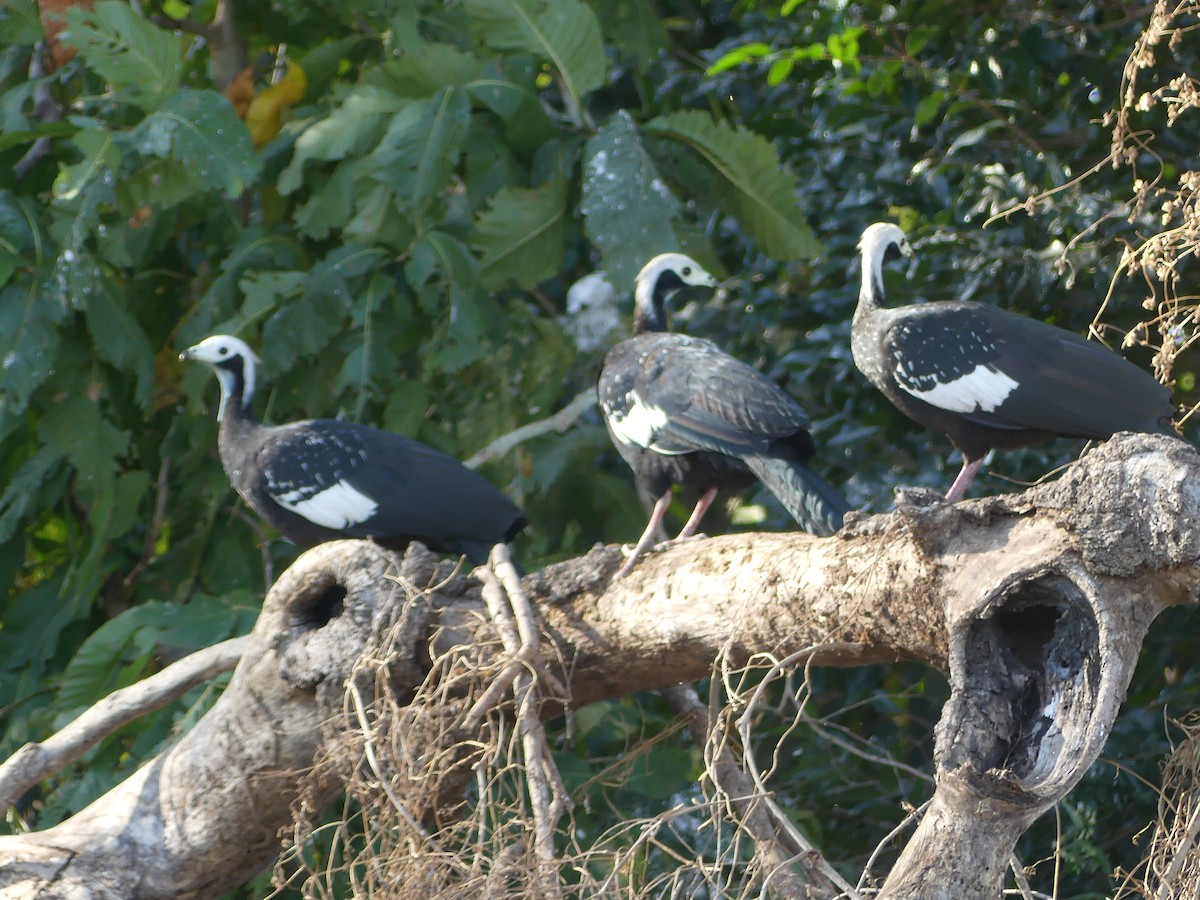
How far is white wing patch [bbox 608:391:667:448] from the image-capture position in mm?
4312

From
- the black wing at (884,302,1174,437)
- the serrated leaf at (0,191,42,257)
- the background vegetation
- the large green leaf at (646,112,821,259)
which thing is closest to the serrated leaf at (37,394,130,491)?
the background vegetation

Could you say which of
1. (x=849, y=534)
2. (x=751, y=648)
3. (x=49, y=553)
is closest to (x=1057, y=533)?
(x=849, y=534)

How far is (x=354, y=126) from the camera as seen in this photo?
5.18 m

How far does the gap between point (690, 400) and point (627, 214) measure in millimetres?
1022

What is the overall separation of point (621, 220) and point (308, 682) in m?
2.10

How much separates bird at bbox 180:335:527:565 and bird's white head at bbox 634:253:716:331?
2.79 ft

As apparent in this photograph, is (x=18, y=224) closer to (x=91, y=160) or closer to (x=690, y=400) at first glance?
(x=91, y=160)

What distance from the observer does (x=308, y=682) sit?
3.53 m

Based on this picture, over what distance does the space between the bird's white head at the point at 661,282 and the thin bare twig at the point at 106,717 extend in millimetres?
1843

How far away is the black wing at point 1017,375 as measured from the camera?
384cm

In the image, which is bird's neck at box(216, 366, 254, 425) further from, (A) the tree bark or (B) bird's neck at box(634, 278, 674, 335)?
(A) the tree bark

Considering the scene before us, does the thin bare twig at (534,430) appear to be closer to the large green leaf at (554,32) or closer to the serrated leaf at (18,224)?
the large green leaf at (554,32)

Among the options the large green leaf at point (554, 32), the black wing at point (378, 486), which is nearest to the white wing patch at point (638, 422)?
the black wing at point (378, 486)

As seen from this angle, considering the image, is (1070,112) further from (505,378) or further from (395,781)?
(395,781)
